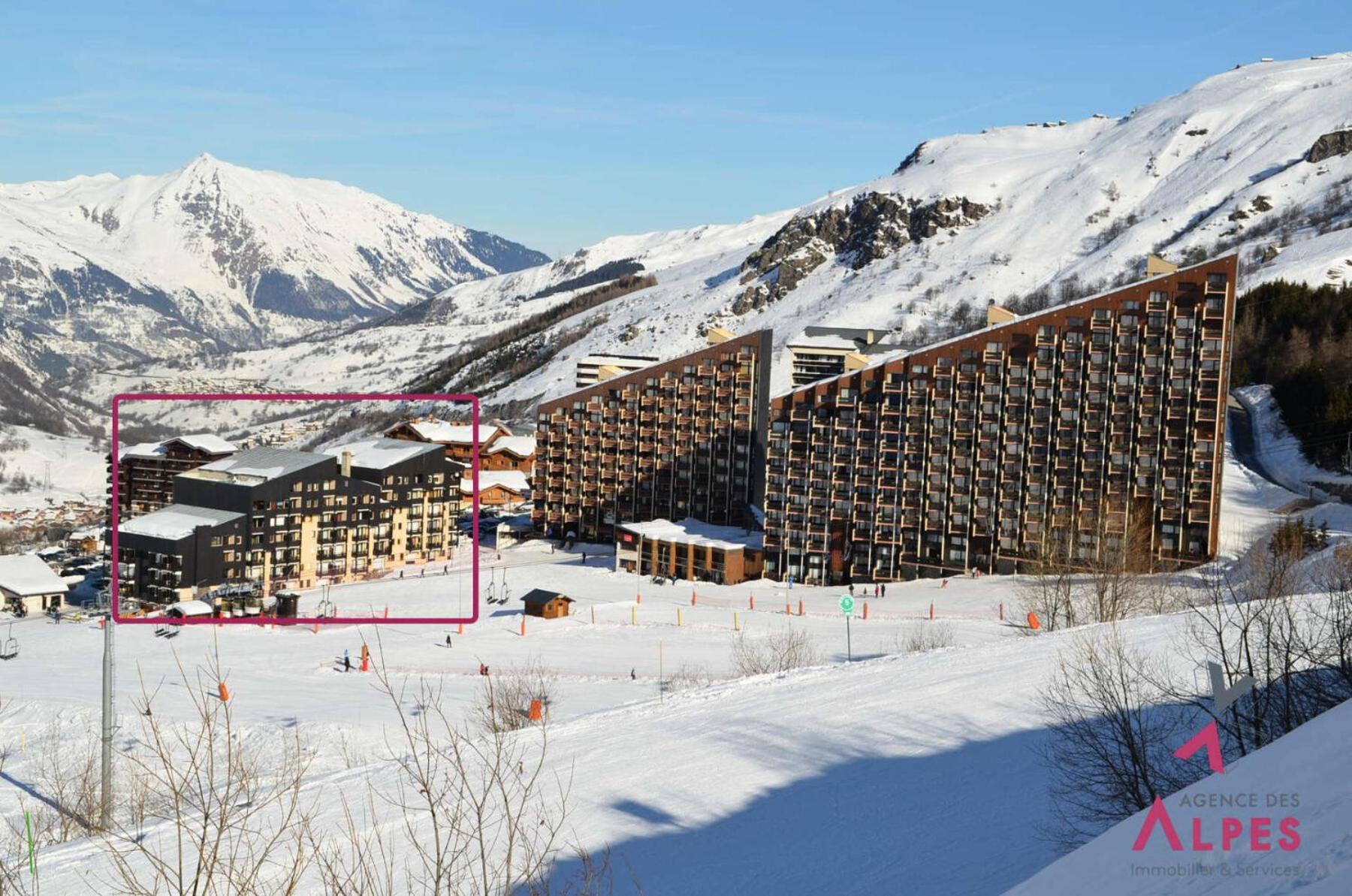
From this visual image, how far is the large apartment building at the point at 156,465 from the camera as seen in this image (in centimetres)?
2294

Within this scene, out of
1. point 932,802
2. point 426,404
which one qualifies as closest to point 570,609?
point 932,802

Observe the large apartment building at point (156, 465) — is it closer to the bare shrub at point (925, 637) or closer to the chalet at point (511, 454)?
the bare shrub at point (925, 637)

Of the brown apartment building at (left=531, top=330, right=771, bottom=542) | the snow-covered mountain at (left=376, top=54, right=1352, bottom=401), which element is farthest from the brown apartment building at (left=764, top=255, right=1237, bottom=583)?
the snow-covered mountain at (left=376, top=54, right=1352, bottom=401)

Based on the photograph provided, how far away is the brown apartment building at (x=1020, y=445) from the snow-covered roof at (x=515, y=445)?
46425 millimetres

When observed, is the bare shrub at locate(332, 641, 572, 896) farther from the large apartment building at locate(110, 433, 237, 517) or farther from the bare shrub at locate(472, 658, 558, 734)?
the large apartment building at locate(110, 433, 237, 517)

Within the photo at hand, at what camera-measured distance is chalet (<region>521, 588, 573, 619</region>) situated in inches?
1977

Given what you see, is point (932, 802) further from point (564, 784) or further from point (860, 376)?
point (860, 376)

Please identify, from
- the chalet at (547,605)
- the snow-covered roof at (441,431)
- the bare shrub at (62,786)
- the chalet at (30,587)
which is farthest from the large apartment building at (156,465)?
the chalet at (30,587)

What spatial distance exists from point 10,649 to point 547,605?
21266 millimetres

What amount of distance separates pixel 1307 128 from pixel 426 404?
455ft

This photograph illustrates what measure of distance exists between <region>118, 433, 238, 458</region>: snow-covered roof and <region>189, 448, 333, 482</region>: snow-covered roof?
2022 millimetres

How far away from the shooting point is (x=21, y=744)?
3253 cm

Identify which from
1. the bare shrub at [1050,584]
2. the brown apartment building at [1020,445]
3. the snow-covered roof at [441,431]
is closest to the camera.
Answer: the bare shrub at [1050,584]

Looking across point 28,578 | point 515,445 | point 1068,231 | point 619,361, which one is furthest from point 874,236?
point 28,578
